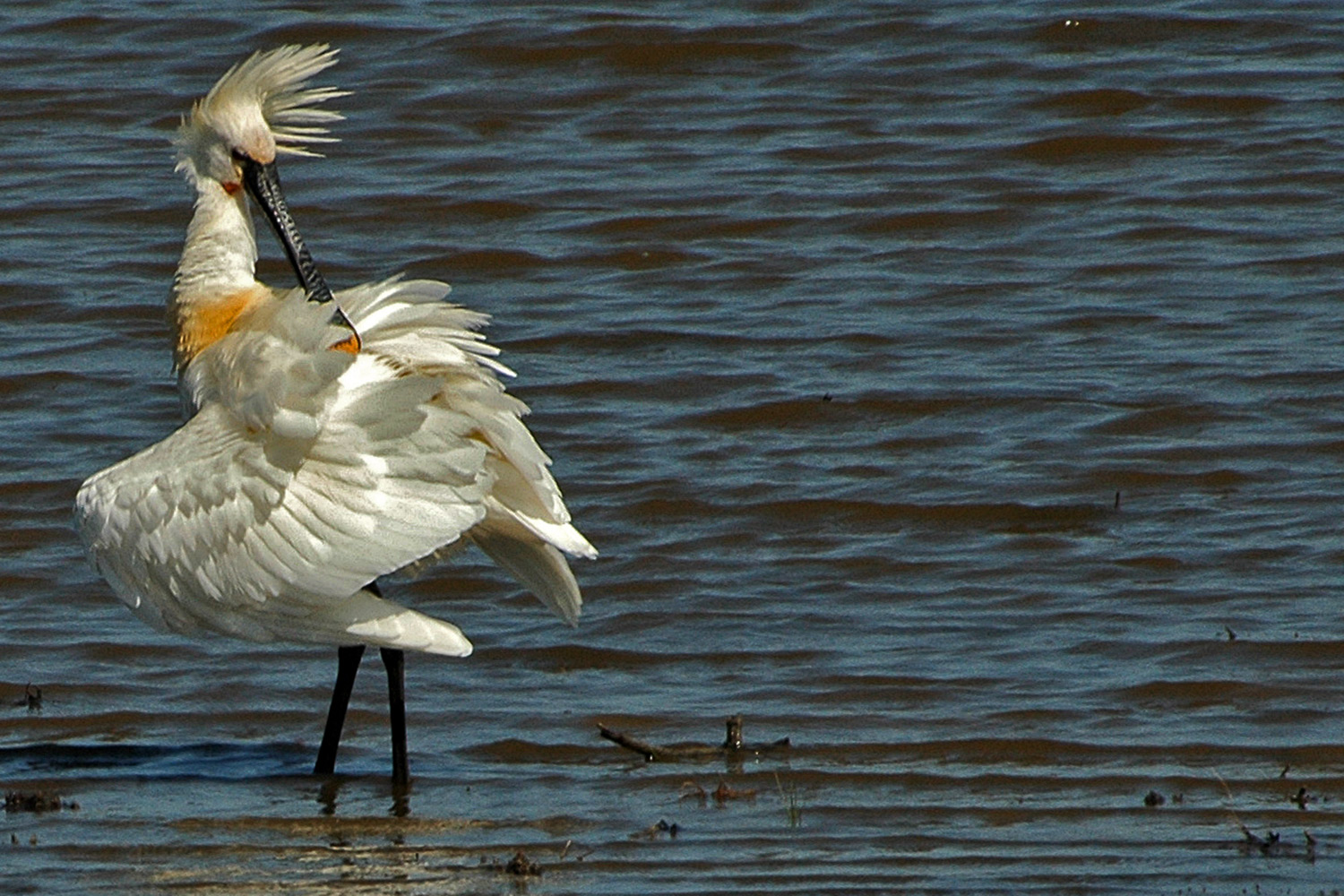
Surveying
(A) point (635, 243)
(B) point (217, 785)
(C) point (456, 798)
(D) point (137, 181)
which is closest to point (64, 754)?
(B) point (217, 785)

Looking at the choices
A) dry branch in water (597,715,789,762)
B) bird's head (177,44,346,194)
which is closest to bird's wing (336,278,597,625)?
dry branch in water (597,715,789,762)

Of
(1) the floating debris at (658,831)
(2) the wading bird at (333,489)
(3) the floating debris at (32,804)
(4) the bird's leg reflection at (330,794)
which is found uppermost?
(2) the wading bird at (333,489)

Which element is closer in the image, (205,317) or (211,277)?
(205,317)

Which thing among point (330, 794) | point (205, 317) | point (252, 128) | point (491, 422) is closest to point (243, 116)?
point (252, 128)

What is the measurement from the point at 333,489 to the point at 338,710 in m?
0.82

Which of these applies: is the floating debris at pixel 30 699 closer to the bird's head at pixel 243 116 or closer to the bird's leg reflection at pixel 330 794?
the bird's leg reflection at pixel 330 794

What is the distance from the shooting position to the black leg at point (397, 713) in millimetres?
7102

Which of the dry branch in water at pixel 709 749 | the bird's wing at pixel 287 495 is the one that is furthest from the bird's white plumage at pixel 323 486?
the dry branch in water at pixel 709 749

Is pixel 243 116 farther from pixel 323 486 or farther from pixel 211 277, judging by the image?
pixel 323 486

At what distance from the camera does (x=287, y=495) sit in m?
6.86

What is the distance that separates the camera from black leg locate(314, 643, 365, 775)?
23.9 feet

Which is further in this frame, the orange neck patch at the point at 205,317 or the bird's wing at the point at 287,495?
the orange neck patch at the point at 205,317

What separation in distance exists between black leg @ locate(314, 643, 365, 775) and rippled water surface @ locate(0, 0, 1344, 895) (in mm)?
82

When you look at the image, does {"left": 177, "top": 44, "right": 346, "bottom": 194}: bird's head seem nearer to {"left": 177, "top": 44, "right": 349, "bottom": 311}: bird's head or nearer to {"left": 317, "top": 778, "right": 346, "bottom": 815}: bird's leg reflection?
{"left": 177, "top": 44, "right": 349, "bottom": 311}: bird's head
